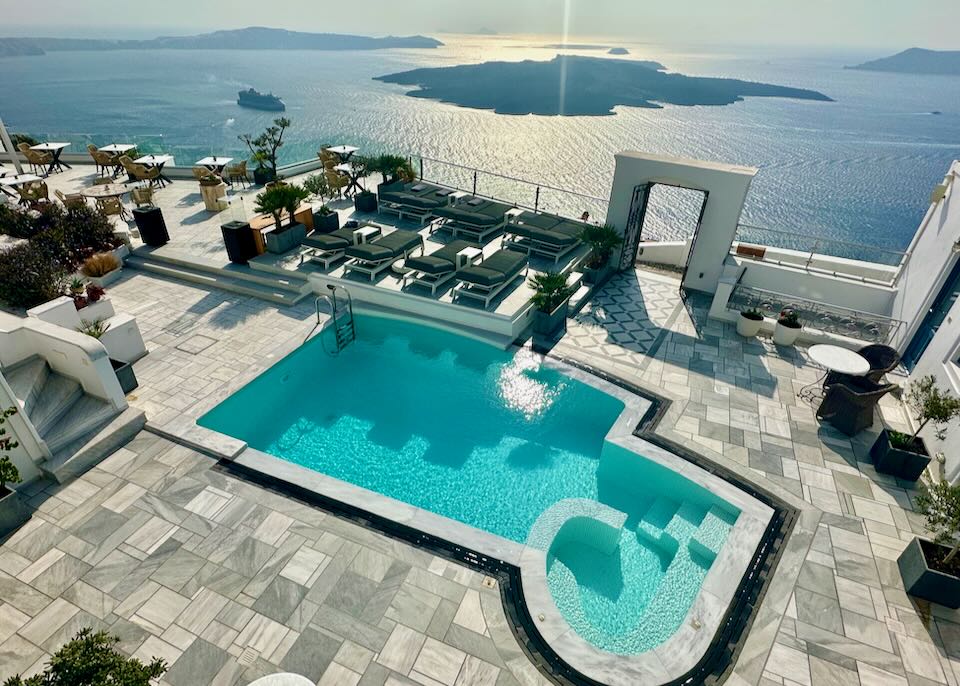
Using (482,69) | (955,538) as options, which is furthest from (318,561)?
(482,69)

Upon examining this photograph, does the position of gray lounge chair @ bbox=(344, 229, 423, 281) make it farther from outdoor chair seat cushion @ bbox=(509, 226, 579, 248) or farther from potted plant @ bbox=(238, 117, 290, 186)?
potted plant @ bbox=(238, 117, 290, 186)

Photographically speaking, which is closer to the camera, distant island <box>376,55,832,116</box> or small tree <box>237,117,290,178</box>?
small tree <box>237,117,290,178</box>

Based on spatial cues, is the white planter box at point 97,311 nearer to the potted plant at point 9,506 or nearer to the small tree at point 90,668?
the potted plant at point 9,506

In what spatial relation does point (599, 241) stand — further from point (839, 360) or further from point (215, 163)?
point (215, 163)

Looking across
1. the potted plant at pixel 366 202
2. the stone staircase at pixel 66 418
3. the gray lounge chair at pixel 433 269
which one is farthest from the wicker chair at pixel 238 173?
the stone staircase at pixel 66 418

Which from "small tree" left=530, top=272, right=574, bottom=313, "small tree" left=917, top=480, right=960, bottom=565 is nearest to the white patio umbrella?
"small tree" left=530, top=272, right=574, bottom=313

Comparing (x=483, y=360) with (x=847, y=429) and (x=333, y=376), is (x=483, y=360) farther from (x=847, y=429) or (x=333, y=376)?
(x=847, y=429)
